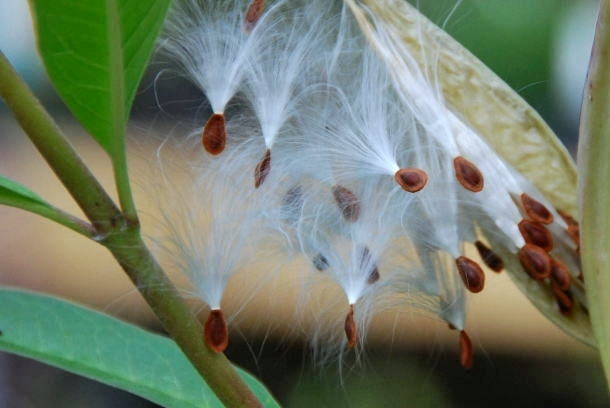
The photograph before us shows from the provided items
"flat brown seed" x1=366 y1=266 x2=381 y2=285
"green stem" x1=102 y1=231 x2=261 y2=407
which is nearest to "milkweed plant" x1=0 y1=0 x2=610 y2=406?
"flat brown seed" x1=366 y1=266 x2=381 y2=285

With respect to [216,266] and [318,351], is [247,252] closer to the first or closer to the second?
[216,266]

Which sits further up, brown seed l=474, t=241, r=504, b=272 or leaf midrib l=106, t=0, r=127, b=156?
leaf midrib l=106, t=0, r=127, b=156

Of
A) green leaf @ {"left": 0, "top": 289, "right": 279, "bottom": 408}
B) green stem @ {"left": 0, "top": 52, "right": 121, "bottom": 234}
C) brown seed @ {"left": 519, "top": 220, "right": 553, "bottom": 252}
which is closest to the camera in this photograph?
green stem @ {"left": 0, "top": 52, "right": 121, "bottom": 234}

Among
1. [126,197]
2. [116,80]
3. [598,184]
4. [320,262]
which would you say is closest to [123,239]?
[126,197]

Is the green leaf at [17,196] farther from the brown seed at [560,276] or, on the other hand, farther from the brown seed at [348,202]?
the brown seed at [560,276]

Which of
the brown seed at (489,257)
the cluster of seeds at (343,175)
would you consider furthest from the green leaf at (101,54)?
the brown seed at (489,257)

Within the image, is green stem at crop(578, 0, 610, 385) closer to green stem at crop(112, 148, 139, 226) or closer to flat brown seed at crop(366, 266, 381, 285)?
flat brown seed at crop(366, 266, 381, 285)
